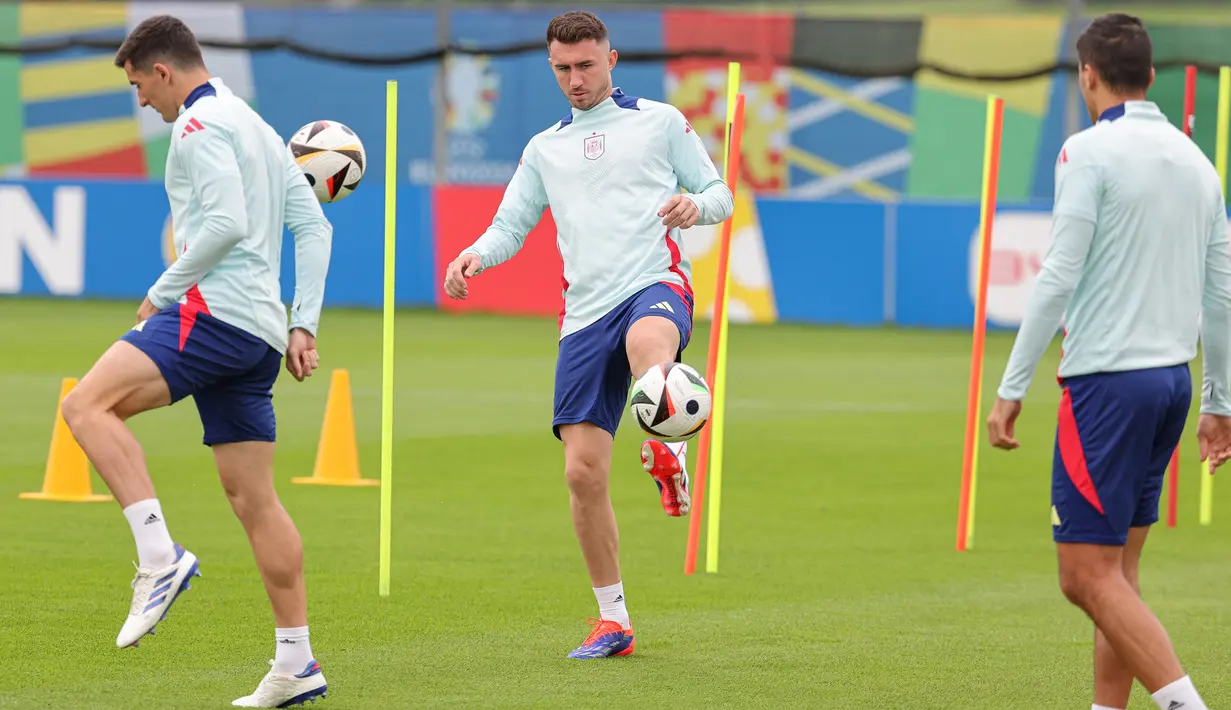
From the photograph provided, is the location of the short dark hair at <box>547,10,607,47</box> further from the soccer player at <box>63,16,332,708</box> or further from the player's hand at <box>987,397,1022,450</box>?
the player's hand at <box>987,397,1022,450</box>

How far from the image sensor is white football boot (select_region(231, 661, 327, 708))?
239 inches

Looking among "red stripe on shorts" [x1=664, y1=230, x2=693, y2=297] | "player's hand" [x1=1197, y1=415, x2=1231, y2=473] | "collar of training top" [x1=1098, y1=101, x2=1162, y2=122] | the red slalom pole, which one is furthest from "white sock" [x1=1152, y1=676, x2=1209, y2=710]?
the red slalom pole

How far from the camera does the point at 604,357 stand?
23.1ft

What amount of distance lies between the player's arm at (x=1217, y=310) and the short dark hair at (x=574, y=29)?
7.91ft

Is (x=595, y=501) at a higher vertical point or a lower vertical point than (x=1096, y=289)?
lower

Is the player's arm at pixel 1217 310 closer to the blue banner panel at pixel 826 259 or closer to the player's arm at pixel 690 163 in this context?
the player's arm at pixel 690 163

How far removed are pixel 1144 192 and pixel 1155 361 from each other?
1.44 ft

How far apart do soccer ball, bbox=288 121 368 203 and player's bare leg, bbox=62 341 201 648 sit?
59.2 inches

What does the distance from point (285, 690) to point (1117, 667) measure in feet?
7.90

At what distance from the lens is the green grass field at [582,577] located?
6.68 meters

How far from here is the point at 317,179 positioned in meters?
7.31

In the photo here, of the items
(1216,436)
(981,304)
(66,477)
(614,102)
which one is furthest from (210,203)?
(66,477)

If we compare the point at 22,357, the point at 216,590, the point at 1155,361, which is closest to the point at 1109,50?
the point at 1155,361

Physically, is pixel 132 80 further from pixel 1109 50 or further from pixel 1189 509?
pixel 1189 509
